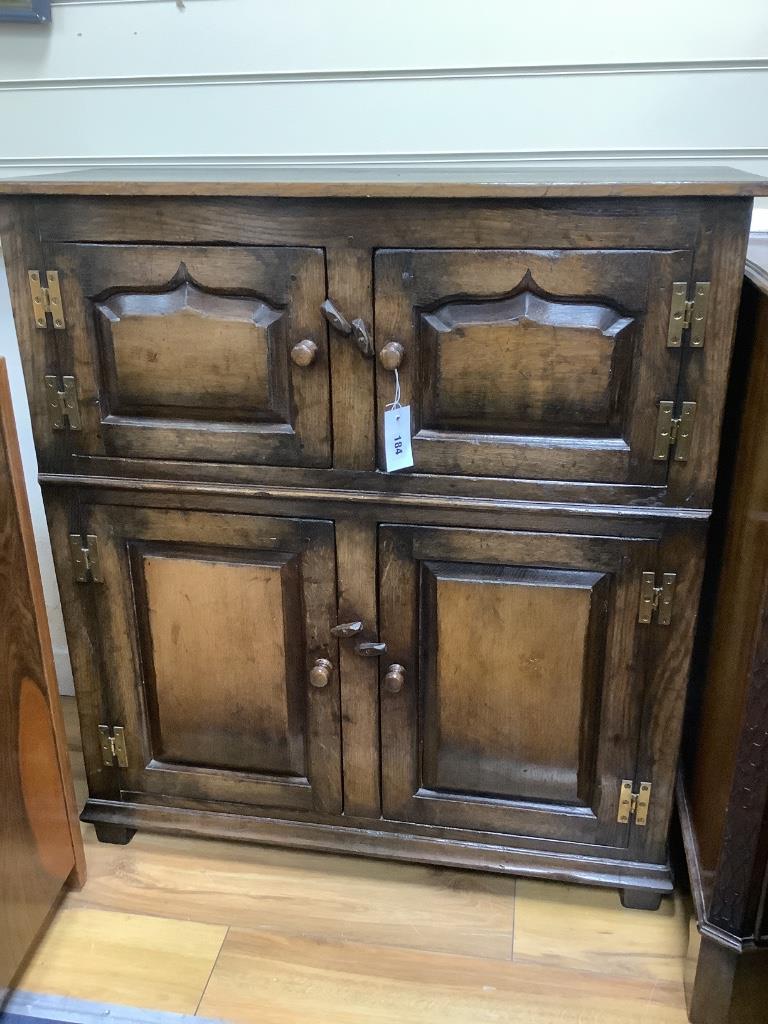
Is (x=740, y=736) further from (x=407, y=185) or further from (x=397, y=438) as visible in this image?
(x=407, y=185)

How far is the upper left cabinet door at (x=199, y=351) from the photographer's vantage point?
119 cm

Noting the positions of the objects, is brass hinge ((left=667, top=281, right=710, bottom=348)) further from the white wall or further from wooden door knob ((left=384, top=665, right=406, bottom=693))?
wooden door knob ((left=384, top=665, right=406, bottom=693))

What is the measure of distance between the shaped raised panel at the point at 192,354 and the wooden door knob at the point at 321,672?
0.38 metres

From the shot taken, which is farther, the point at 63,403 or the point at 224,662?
the point at 224,662

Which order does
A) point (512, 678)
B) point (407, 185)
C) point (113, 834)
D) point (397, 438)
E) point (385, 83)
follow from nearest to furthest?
point (407, 185)
point (397, 438)
point (512, 678)
point (385, 83)
point (113, 834)

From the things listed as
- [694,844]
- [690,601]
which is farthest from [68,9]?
[694,844]

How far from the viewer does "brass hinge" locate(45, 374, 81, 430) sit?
1282 mm

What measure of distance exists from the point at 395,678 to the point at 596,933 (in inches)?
20.3

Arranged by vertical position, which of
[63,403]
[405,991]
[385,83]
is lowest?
[405,991]

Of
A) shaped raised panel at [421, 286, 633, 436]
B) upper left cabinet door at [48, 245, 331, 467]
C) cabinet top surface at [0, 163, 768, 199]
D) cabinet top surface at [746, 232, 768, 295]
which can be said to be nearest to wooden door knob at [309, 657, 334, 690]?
upper left cabinet door at [48, 245, 331, 467]

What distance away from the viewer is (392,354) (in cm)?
117

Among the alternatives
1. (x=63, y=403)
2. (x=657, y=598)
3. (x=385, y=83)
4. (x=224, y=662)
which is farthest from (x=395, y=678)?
(x=385, y=83)

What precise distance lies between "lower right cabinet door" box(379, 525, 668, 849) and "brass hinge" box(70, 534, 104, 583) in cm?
44

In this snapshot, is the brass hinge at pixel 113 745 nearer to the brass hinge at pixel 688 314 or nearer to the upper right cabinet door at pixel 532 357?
the upper right cabinet door at pixel 532 357
